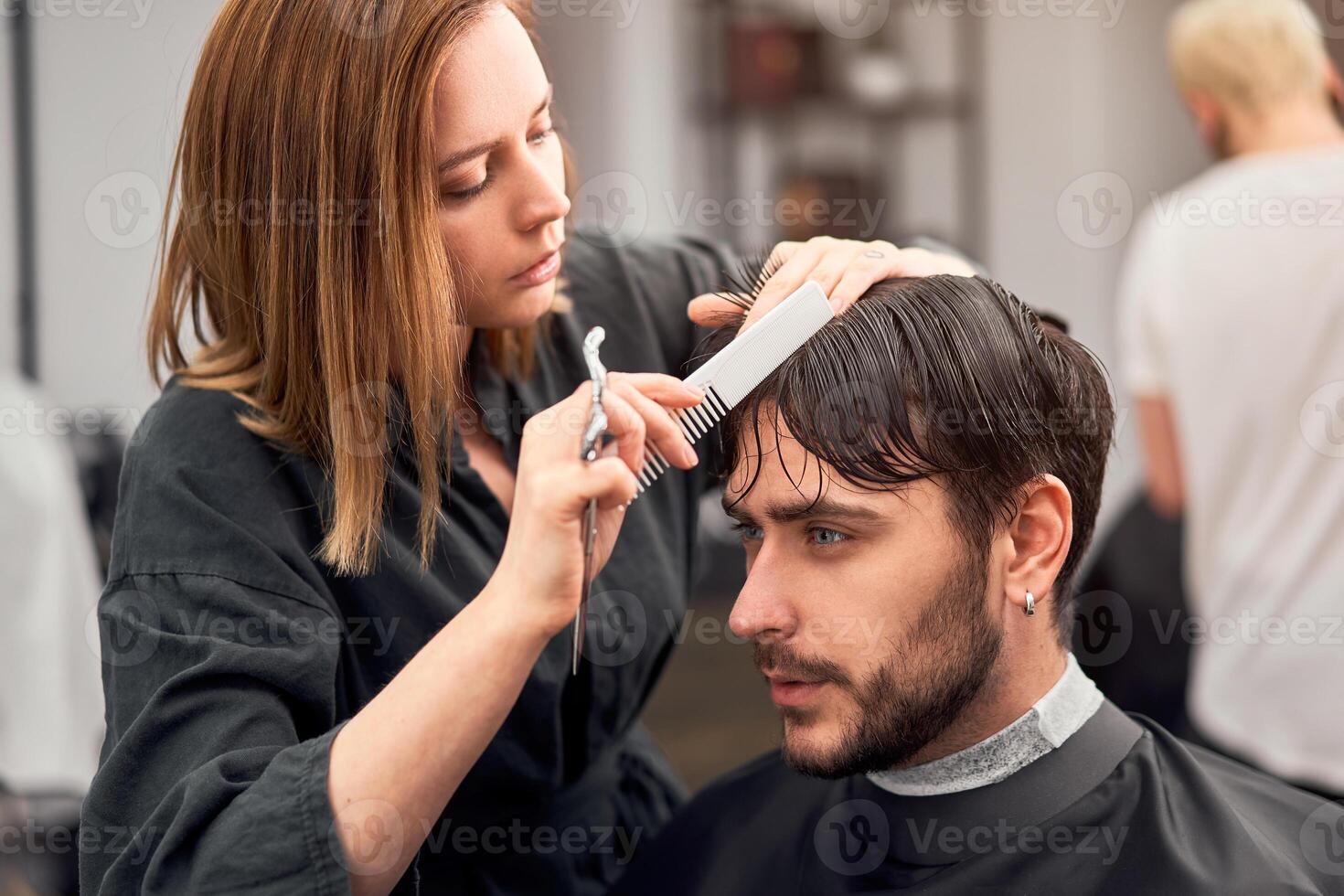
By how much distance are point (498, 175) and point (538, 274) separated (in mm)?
122

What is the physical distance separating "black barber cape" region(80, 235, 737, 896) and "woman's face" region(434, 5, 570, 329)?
21 centimetres

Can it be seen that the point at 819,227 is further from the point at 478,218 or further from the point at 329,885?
the point at 329,885

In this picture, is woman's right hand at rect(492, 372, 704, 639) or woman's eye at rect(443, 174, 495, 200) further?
woman's eye at rect(443, 174, 495, 200)

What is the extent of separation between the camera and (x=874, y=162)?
→ 548 cm

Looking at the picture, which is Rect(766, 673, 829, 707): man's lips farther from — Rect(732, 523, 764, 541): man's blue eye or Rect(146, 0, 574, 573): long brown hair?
Rect(146, 0, 574, 573): long brown hair

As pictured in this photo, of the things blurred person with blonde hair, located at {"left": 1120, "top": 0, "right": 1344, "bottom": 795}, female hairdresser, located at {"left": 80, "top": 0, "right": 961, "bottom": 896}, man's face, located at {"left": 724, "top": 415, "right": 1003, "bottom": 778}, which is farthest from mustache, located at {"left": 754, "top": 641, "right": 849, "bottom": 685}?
blurred person with blonde hair, located at {"left": 1120, "top": 0, "right": 1344, "bottom": 795}

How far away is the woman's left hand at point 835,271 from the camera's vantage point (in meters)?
1.39

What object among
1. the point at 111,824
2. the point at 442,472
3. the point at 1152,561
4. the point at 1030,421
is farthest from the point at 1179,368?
the point at 111,824

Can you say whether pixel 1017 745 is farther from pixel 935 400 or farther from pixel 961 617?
pixel 935 400

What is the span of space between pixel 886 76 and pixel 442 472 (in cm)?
441

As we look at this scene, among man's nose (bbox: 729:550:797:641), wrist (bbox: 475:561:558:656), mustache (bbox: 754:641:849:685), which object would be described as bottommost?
mustache (bbox: 754:641:849:685)

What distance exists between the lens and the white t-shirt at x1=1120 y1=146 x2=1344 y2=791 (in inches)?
98.0

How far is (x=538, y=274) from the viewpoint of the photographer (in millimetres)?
1421

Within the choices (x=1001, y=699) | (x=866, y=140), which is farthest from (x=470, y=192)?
(x=866, y=140)
